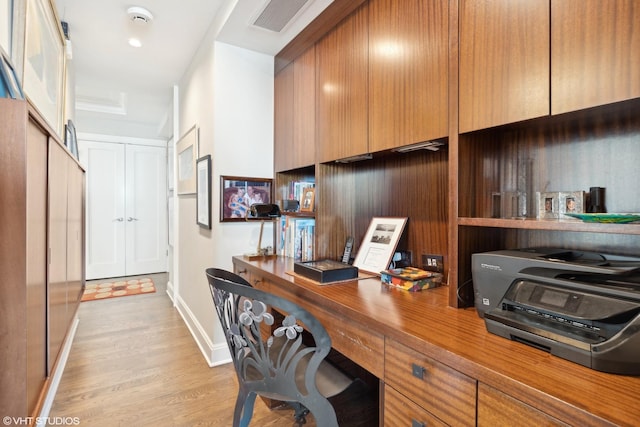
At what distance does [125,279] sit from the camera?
5.17 metres

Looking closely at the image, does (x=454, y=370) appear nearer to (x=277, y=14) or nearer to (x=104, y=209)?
(x=277, y=14)

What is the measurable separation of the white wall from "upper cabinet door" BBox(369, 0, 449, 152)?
1211mm

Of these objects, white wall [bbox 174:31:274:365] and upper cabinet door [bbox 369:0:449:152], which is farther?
white wall [bbox 174:31:274:365]

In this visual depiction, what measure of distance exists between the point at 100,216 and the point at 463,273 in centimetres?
566

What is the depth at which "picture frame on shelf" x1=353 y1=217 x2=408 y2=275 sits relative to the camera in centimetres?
168

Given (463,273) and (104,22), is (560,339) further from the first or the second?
(104,22)

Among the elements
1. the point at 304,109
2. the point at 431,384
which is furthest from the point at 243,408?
the point at 304,109

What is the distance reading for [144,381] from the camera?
221cm

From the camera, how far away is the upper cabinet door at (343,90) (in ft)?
5.50

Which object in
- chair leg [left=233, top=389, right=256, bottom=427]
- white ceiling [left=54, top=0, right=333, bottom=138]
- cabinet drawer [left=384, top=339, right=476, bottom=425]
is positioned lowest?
chair leg [left=233, top=389, right=256, bottom=427]

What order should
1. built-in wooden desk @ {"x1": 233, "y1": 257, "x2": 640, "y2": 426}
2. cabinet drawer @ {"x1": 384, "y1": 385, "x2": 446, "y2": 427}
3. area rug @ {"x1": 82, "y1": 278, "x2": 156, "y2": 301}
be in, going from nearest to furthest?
1. built-in wooden desk @ {"x1": 233, "y1": 257, "x2": 640, "y2": 426}
2. cabinet drawer @ {"x1": 384, "y1": 385, "x2": 446, "y2": 427}
3. area rug @ {"x1": 82, "y1": 278, "x2": 156, "y2": 301}

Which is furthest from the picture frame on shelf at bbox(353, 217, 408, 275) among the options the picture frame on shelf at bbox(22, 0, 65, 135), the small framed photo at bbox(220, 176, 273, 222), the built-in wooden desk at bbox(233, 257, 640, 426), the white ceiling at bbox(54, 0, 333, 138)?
the picture frame on shelf at bbox(22, 0, 65, 135)

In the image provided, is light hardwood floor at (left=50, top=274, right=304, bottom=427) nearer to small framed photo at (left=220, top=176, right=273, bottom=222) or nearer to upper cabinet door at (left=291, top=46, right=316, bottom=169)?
small framed photo at (left=220, top=176, right=273, bottom=222)

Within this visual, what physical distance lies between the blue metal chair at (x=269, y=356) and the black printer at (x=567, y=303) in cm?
54
